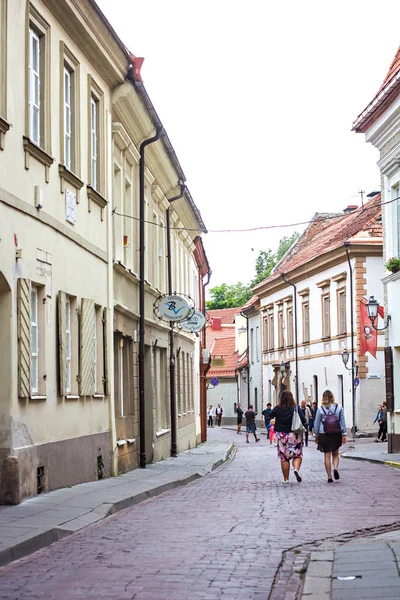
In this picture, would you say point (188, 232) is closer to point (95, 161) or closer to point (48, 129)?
point (95, 161)

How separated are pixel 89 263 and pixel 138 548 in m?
8.99

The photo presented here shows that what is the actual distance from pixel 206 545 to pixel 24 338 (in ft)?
15.8

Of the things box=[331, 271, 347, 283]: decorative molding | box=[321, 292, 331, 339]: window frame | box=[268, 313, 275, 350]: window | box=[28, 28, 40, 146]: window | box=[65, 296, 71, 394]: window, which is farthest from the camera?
box=[268, 313, 275, 350]: window

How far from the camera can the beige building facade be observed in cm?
1384

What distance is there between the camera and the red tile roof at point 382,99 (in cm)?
2631

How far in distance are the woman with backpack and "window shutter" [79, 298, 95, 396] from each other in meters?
4.39

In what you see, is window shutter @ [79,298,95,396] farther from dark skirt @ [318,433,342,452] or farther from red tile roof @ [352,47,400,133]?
red tile roof @ [352,47,400,133]

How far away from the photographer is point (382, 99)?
27375mm

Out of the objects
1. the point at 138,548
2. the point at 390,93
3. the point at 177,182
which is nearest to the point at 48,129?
the point at 138,548

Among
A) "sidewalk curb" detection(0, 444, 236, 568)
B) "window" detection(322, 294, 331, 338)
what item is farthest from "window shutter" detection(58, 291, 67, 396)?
"window" detection(322, 294, 331, 338)

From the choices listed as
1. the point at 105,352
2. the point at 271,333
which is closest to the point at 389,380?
the point at 105,352

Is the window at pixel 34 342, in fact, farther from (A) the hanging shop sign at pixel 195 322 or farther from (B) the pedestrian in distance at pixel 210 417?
(B) the pedestrian in distance at pixel 210 417

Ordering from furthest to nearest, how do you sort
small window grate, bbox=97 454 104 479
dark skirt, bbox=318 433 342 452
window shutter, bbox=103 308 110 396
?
window shutter, bbox=103 308 110 396 → dark skirt, bbox=318 433 342 452 → small window grate, bbox=97 454 104 479

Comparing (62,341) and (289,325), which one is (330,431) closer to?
(62,341)
